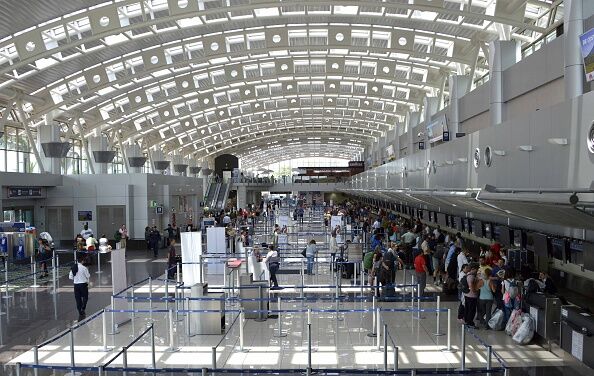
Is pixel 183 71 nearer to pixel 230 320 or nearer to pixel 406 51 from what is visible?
pixel 406 51

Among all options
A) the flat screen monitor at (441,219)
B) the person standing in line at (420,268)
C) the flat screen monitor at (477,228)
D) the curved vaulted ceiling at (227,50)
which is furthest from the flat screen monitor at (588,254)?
the flat screen monitor at (441,219)

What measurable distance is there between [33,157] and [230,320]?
25962 mm

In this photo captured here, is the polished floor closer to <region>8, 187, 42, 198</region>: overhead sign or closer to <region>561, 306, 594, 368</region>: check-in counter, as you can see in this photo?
<region>561, 306, 594, 368</region>: check-in counter

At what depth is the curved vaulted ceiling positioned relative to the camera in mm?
21938

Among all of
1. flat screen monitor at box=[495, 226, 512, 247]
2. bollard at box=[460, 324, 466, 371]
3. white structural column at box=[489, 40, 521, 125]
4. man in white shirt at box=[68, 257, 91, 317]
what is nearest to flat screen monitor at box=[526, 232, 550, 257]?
flat screen monitor at box=[495, 226, 512, 247]

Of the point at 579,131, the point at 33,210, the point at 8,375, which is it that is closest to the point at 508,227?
the point at 579,131

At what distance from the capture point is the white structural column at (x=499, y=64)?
18.1m

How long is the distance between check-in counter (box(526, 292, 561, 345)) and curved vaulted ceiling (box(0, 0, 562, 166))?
12.4m

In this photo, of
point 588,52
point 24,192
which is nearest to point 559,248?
point 588,52

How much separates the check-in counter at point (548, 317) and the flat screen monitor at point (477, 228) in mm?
7912

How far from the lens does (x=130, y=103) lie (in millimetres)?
37812

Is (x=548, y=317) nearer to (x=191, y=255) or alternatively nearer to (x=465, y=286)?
(x=465, y=286)

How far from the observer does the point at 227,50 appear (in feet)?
98.6

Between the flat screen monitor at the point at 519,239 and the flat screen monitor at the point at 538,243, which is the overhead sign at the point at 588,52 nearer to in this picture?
the flat screen monitor at the point at 538,243
